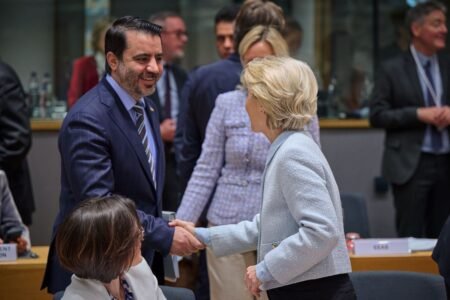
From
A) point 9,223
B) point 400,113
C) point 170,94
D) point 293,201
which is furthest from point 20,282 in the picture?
point 400,113

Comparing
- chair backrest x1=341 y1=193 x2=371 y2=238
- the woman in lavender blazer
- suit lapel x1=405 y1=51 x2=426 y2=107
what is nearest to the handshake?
the woman in lavender blazer

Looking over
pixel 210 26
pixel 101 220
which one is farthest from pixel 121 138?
pixel 210 26

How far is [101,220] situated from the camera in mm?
3156

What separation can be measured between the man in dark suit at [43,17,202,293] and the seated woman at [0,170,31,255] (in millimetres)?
827

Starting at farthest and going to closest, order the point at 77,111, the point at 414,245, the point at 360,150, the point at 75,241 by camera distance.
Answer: the point at 360,150
the point at 414,245
the point at 77,111
the point at 75,241

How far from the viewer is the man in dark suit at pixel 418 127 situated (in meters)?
6.42

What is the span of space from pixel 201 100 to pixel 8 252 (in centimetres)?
122

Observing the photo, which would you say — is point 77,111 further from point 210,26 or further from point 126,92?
point 210,26

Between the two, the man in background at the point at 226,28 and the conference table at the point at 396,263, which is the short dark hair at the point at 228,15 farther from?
the conference table at the point at 396,263

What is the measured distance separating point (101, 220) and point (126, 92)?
2.70ft

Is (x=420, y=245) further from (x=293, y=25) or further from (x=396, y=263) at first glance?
(x=293, y=25)

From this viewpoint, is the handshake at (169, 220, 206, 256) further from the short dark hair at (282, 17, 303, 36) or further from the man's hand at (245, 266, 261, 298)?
the short dark hair at (282, 17, 303, 36)

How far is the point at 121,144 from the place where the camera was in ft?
12.3

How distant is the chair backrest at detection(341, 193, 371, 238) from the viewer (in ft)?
18.5
